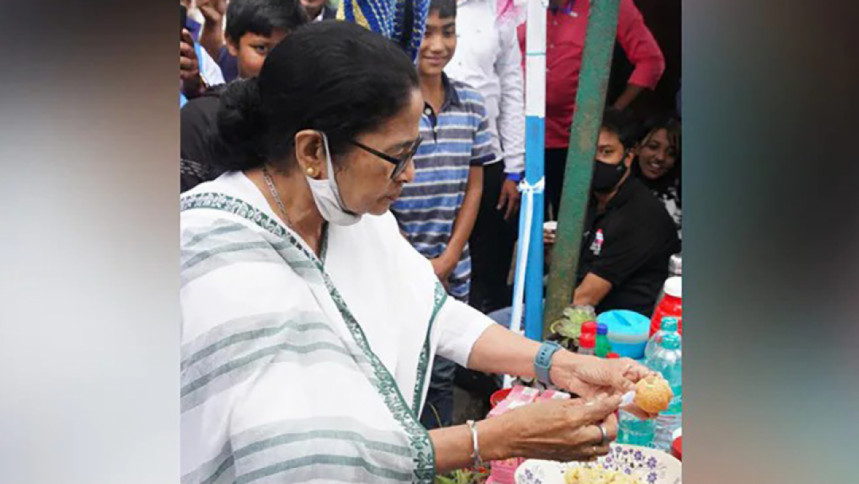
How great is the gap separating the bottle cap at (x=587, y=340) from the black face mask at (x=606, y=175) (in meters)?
0.30

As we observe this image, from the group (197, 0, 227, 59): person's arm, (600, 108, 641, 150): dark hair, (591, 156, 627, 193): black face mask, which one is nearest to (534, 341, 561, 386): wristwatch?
(591, 156, 627, 193): black face mask

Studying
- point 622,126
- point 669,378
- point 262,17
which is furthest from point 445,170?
point 669,378

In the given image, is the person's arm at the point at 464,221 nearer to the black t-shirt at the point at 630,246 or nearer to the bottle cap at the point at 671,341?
the black t-shirt at the point at 630,246

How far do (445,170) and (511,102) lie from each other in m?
0.20

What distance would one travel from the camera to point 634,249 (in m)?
2.16

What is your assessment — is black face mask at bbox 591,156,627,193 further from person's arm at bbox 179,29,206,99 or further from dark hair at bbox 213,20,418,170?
person's arm at bbox 179,29,206,99

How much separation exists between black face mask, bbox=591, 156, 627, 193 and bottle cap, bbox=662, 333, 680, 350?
0.32 meters

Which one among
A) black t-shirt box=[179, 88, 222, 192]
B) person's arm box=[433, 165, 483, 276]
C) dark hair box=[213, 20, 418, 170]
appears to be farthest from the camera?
person's arm box=[433, 165, 483, 276]

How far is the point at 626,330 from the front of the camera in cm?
217

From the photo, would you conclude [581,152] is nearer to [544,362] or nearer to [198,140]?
[544,362]

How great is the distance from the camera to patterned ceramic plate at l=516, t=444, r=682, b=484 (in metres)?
2.10
